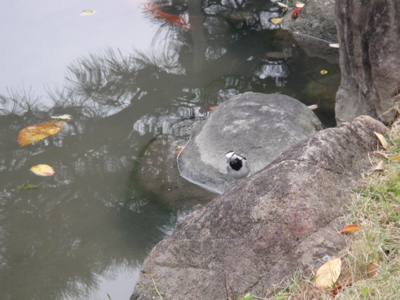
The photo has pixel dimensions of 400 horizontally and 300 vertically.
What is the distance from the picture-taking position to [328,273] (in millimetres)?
2744

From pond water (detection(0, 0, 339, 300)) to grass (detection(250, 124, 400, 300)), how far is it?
2.00 metres

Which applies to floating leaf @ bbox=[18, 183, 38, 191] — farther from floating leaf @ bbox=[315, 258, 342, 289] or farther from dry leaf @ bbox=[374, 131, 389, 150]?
floating leaf @ bbox=[315, 258, 342, 289]

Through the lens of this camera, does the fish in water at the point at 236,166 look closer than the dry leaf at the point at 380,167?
No

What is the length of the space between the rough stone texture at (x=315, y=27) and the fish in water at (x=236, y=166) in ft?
11.9

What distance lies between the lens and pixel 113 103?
6848 millimetres

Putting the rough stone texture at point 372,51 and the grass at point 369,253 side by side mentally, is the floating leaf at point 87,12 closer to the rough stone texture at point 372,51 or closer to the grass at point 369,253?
the rough stone texture at point 372,51

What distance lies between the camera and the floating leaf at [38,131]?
620 cm

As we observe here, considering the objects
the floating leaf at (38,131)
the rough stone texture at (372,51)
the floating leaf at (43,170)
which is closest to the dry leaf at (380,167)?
the rough stone texture at (372,51)

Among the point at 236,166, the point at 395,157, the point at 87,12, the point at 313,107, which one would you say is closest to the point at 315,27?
the point at 313,107

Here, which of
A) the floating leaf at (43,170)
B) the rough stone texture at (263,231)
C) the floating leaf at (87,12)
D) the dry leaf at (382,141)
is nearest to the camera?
the rough stone texture at (263,231)

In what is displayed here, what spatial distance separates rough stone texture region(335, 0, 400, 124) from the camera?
176 inches

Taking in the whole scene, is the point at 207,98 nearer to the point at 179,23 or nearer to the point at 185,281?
the point at 179,23

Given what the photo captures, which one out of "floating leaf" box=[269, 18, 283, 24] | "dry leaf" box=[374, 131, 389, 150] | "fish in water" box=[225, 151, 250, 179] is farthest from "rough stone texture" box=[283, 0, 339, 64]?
"dry leaf" box=[374, 131, 389, 150]

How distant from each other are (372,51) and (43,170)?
3.51m
